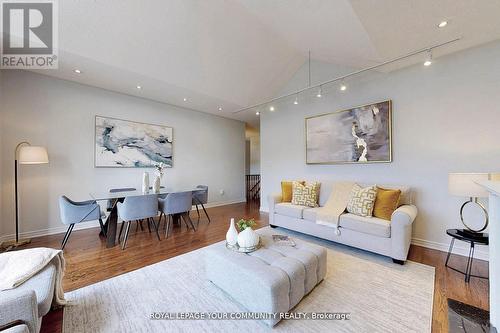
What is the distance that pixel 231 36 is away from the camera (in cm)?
355

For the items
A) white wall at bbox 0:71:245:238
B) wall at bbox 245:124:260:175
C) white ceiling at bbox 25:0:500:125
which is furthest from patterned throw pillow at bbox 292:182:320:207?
wall at bbox 245:124:260:175

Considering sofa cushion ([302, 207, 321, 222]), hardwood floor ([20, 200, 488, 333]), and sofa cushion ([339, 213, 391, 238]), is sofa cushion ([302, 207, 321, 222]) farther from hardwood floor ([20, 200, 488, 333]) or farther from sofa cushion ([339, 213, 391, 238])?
hardwood floor ([20, 200, 488, 333])

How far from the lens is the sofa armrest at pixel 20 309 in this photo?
3.41 ft

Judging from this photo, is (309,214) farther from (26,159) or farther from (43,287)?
(26,159)

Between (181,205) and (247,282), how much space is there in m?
2.31

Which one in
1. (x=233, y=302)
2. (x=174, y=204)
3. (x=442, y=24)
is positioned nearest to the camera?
(x=233, y=302)

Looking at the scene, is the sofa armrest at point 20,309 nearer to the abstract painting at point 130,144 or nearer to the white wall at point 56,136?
the white wall at point 56,136

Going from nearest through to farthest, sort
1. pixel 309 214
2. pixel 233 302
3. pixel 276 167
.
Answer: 1. pixel 233 302
2. pixel 309 214
3. pixel 276 167

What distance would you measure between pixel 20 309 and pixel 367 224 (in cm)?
329

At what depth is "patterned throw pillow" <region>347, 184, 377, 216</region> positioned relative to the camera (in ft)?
9.53

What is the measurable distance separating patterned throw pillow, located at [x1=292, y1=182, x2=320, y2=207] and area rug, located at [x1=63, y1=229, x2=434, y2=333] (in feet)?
4.32

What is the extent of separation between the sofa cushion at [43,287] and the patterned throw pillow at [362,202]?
11.2 feet

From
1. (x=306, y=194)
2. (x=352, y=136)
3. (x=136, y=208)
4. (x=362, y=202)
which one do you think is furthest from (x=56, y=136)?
(x=352, y=136)

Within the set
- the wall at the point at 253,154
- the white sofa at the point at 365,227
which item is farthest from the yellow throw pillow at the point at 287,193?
the wall at the point at 253,154
